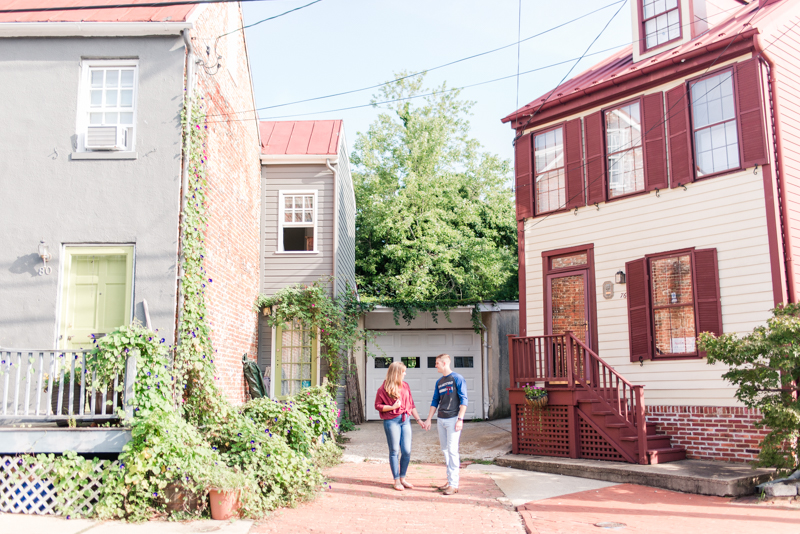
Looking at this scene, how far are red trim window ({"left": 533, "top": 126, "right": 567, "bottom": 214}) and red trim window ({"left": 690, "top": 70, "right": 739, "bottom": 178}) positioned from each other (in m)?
2.54

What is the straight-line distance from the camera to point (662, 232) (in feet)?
34.1

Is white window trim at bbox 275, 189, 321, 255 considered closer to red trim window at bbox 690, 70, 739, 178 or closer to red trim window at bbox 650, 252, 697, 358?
red trim window at bbox 650, 252, 697, 358

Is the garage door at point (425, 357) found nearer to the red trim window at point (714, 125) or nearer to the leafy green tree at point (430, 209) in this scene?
the leafy green tree at point (430, 209)

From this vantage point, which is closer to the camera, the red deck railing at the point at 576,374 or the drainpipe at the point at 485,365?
the red deck railing at the point at 576,374

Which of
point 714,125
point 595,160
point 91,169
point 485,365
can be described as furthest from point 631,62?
point 91,169

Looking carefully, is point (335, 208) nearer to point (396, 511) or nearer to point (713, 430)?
point (396, 511)

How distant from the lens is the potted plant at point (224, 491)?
655 cm

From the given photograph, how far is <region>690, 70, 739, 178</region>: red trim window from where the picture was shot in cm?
972

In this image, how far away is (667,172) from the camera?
1045cm

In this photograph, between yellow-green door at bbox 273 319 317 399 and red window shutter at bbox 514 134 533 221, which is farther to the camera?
yellow-green door at bbox 273 319 317 399

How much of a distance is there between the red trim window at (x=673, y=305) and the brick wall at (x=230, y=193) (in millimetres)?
7088

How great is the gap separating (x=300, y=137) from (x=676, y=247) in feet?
27.7

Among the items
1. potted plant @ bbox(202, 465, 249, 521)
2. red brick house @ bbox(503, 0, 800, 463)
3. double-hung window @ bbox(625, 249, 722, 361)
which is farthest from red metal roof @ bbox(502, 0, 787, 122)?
potted plant @ bbox(202, 465, 249, 521)

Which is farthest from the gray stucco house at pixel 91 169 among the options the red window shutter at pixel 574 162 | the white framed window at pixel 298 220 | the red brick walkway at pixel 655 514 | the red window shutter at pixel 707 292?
the red window shutter at pixel 707 292
